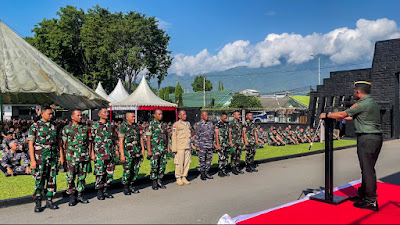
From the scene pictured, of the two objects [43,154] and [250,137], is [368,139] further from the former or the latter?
[43,154]

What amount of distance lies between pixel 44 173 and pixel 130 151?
5.82 ft

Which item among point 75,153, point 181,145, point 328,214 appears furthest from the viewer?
point 181,145

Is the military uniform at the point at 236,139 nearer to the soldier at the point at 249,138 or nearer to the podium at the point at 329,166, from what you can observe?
the soldier at the point at 249,138

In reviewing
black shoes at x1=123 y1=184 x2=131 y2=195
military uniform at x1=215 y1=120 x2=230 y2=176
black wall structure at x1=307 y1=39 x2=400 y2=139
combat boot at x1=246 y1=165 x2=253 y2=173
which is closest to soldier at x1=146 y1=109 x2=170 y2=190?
black shoes at x1=123 y1=184 x2=131 y2=195

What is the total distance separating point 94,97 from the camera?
11586 millimetres

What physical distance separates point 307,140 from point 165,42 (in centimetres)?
2162

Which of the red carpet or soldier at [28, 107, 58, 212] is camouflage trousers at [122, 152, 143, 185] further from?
the red carpet

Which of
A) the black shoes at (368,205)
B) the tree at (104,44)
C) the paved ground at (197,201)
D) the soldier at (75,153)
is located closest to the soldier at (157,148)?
the paved ground at (197,201)

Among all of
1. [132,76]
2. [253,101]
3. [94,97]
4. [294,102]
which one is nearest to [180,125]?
[94,97]

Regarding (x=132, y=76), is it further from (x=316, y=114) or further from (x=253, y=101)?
(x=253, y=101)

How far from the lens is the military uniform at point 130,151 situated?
23.7ft

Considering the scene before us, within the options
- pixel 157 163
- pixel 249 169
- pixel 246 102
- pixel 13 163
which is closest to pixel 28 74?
pixel 13 163

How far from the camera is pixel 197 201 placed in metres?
6.77

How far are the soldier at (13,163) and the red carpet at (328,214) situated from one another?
7.33 m
